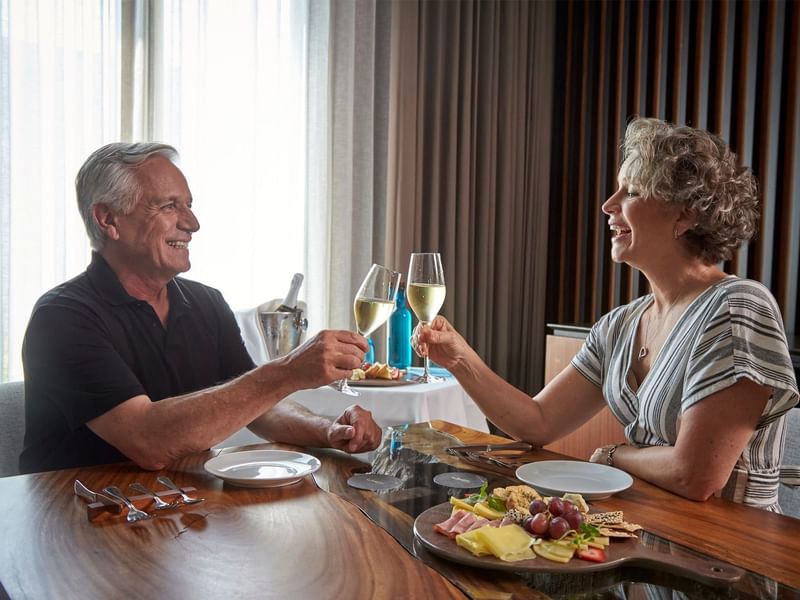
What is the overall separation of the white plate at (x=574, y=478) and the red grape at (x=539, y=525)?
245mm

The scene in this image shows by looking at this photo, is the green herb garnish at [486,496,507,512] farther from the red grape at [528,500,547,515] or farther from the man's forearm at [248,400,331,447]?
the man's forearm at [248,400,331,447]

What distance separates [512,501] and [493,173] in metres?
3.53

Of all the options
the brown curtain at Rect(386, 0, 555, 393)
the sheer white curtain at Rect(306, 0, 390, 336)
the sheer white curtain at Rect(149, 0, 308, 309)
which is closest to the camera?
the sheer white curtain at Rect(149, 0, 308, 309)

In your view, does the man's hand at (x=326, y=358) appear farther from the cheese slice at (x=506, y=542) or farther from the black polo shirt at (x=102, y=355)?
the cheese slice at (x=506, y=542)

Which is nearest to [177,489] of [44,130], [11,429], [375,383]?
[11,429]

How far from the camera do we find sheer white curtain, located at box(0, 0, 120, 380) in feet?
9.29

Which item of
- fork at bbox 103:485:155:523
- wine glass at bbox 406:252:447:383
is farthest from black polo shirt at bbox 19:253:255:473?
wine glass at bbox 406:252:447:383

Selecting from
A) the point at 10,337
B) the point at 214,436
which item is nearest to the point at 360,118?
the point at 10,337

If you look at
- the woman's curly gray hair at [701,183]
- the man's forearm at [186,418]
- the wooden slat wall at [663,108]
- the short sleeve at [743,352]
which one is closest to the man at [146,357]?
the man's forearm at [186,418]

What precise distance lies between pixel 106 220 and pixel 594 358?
123 centimetres

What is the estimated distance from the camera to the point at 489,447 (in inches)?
58.5

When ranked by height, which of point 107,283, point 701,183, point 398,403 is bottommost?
point 398,403

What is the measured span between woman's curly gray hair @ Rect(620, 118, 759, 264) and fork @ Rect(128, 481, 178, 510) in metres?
1.19

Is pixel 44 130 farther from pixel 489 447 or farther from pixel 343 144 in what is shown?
pixel 489 447
